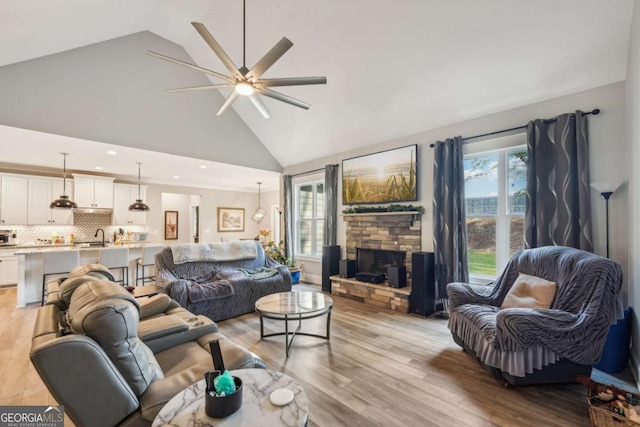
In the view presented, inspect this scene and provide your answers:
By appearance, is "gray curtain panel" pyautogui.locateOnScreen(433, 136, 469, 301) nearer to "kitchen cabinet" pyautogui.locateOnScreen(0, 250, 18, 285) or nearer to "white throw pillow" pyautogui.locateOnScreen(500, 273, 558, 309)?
"white throw pillow" pyautogui.locateOnScreen(500, 273, 558, 309)

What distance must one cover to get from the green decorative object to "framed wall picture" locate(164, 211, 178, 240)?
28.6 ft

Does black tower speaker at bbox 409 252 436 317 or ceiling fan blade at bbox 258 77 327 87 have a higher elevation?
ceiling fan blade at bbox 258 77 327 87

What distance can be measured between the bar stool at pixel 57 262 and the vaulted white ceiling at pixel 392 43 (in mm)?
2894

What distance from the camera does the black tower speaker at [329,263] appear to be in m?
5.46

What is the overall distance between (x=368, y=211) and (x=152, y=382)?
414cm

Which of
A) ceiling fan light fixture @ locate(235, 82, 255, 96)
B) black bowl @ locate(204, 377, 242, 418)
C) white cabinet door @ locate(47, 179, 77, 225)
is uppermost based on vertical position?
ceiling fan light fixture @ locate(235, 82, 255, 96)

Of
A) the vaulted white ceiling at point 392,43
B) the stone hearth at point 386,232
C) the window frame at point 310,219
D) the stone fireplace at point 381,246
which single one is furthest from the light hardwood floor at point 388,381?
the vaulted white ceiling at point 392,43

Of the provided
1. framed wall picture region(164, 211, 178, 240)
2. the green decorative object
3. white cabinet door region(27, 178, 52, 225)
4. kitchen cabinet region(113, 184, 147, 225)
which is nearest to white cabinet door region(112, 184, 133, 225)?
kitchen cabinet region(113, 184, 147, 225)

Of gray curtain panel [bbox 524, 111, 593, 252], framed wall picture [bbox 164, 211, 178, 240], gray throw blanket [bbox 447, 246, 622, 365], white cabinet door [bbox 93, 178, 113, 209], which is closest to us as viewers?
gray throw blanket [bbox 447, 246, 622, 365]

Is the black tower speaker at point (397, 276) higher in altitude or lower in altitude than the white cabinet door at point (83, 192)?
lower

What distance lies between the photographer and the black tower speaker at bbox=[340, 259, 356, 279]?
5145 millimetres

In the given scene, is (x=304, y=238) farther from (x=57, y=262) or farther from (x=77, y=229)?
(x=77, y=229)

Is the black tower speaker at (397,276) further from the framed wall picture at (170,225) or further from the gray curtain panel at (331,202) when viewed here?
the framed wall picture at (170,225)

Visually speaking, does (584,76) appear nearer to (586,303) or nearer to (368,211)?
(586,303)
